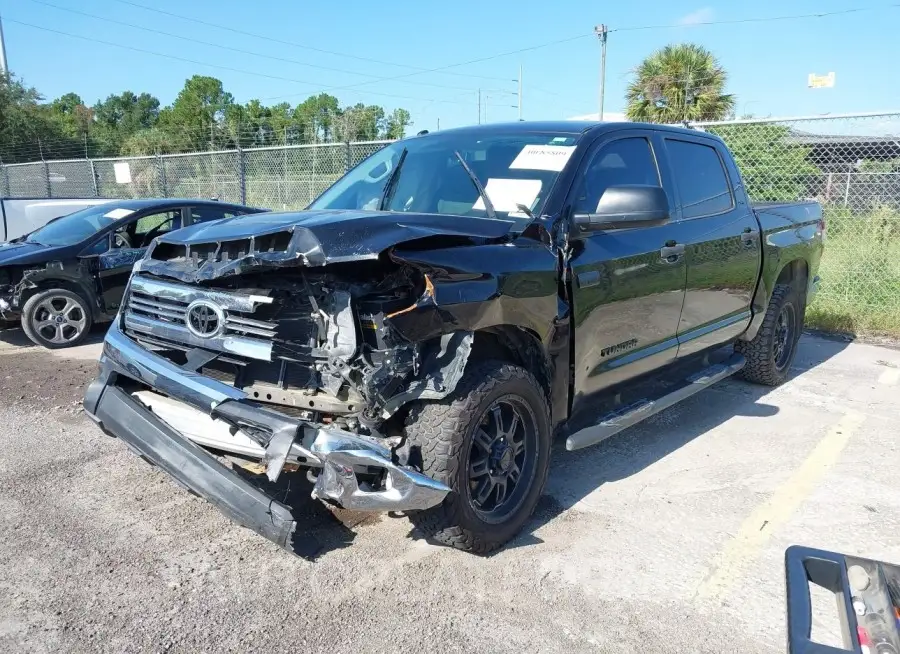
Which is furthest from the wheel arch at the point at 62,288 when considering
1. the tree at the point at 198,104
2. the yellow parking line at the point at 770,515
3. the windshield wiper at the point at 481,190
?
the tree at the point at 198,104

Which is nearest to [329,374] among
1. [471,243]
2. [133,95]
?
[471,243]

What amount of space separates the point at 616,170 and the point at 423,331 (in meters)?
1.86

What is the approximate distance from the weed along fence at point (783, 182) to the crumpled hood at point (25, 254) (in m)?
4.89

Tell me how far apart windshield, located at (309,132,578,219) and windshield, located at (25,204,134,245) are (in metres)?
4.19

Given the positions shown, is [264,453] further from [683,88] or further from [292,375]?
[683,88]

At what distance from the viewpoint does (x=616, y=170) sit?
3.91m

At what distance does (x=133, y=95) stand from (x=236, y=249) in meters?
91.0

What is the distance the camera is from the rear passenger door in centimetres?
438

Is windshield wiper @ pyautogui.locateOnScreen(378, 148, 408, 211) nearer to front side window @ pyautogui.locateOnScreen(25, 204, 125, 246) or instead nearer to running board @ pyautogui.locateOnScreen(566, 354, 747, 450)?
running board @ pyautogui.locateOnScreen(566, 354, 747, 450)

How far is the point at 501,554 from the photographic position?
319 cm

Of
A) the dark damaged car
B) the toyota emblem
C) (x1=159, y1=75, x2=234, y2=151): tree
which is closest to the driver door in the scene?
the dark damaged car

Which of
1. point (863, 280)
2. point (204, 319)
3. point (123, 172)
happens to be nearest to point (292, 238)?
point (204, 319)

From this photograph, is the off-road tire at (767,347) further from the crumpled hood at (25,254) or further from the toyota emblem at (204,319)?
the crumpled hood at (25,254)

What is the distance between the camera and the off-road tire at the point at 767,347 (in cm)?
571
